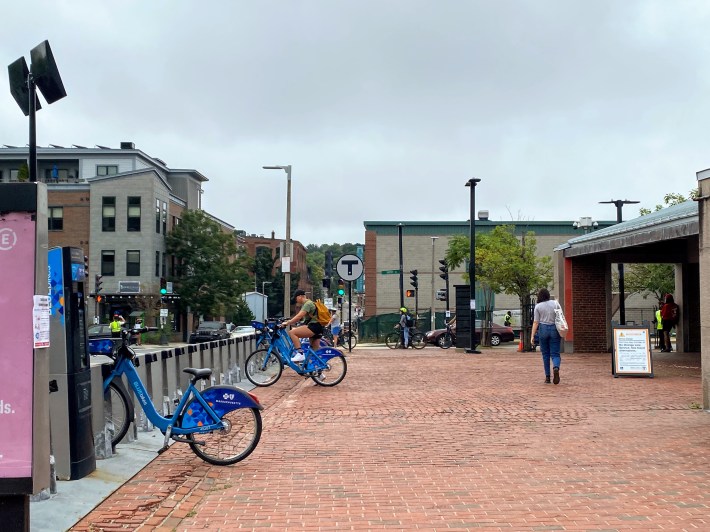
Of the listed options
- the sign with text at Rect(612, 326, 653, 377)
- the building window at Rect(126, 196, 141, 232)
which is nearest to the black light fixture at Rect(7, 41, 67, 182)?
the sign with text at Rect(612, 326, 653, 377)

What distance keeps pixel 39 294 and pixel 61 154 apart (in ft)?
219

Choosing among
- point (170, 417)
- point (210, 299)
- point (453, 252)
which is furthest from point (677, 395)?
point (210, 299)

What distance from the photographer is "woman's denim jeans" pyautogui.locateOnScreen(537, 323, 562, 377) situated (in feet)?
50.1

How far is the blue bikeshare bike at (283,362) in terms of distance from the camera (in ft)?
49.6

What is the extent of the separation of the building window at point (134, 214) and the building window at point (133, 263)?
5.10 feet

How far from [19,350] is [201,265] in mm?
55123

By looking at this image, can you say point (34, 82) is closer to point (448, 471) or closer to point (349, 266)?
point (448, 471)

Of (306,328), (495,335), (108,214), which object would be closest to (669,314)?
(495,335)

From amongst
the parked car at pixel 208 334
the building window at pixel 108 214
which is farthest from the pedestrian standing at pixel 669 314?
the building window at pixel 108 214

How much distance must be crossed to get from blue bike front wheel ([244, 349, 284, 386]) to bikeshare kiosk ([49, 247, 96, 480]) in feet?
28.2

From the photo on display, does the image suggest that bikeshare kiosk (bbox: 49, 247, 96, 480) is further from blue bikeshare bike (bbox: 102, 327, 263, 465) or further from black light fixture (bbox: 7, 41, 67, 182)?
black light fixture (bbox: 7, 41, 67, 182)

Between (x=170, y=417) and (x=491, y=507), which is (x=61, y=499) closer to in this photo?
(x=170, y=417)

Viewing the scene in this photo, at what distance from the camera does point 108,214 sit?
55.3 m

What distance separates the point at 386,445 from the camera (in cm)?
873
